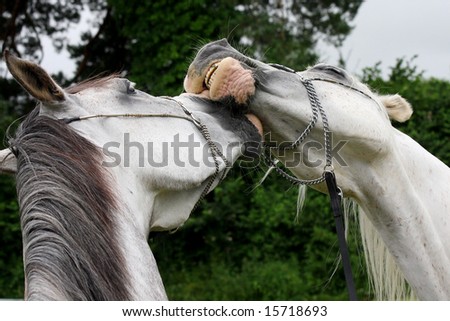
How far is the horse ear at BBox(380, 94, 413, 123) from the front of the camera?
3668 millimetres

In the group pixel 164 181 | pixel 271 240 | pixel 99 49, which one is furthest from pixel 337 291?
pixel 164 181

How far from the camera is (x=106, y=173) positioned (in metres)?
2.46

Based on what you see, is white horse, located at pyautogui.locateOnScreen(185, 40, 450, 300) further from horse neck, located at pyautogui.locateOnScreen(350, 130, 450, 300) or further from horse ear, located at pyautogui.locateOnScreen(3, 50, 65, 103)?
horse ear, located at pyautogui.locateOnScreen(3, 50, 65, 103)

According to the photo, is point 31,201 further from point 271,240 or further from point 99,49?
point 99,49

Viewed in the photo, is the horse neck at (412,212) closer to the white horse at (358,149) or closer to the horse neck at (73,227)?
the white horse at (358,149)

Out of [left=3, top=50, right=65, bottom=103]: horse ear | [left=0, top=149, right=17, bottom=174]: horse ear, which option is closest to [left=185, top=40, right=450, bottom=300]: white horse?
[left=3, top=50, right=65, bottom=103]: horse ear

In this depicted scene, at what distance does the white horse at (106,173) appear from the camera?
7.36 ft

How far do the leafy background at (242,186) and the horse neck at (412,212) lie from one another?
5.18 m

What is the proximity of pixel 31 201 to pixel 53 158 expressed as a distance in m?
0.16

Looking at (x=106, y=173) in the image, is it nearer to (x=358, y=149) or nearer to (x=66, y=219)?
(x=66, y=219)

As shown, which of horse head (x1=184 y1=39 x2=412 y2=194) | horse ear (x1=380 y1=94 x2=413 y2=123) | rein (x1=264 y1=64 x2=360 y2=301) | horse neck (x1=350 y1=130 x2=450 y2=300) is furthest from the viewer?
horse ear (x1=380 y1=94 x2=413 y2=123)
